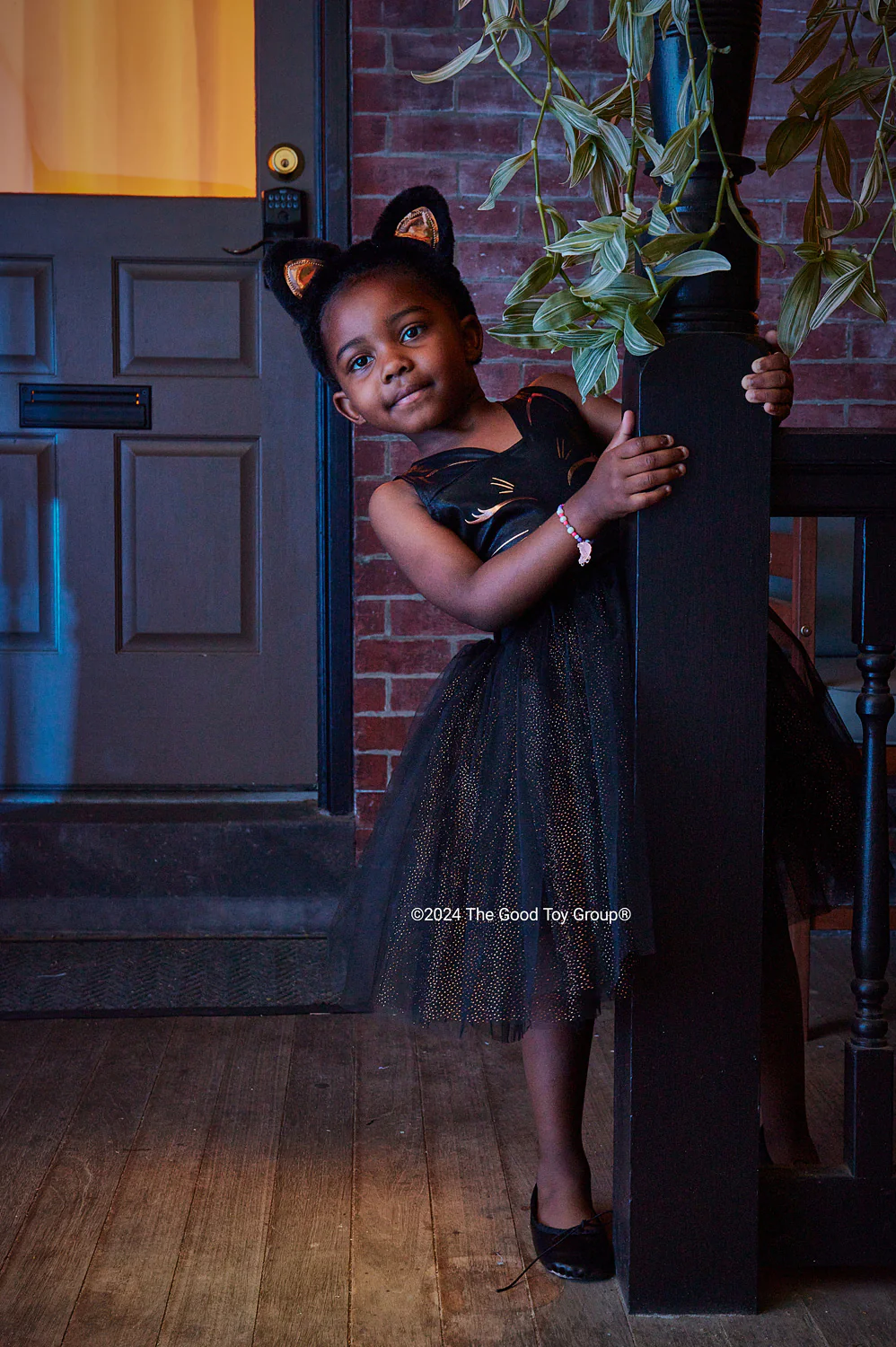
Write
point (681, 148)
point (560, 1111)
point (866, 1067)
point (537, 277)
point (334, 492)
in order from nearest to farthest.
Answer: point (681, 148) < point (537, 277) < point (866, 1067) < point (560, 1111) < point (334, 492)

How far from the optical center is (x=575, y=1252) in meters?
1.31

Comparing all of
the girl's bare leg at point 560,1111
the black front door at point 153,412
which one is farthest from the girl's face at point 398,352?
the black front door at point 153,412

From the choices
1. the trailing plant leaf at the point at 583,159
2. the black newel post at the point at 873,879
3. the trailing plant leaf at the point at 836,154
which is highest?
the trailing plant leaf at the point at 836,154

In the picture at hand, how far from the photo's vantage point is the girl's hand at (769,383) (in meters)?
1.15

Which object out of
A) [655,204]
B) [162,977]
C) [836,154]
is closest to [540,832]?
[655,204]

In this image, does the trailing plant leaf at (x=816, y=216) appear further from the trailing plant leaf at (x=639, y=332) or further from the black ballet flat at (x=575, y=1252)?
the black ballet flat at (x=575, y=1252)

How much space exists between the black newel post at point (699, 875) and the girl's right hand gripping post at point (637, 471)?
0.07ft

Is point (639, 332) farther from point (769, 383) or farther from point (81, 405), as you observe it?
point (81, 405)

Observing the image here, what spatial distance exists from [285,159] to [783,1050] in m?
2.06

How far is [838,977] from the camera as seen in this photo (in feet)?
7.50

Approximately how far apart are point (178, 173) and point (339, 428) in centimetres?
67

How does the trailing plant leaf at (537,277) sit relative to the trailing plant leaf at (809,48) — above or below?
below

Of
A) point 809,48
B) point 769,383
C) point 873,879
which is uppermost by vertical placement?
point 809,48

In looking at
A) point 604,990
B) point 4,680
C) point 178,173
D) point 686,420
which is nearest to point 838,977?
point 604,990
